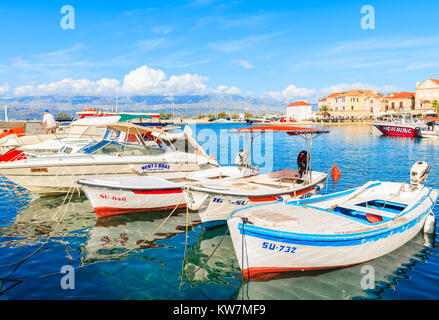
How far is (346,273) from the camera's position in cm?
834

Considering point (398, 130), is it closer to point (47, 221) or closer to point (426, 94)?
point (47, 221)

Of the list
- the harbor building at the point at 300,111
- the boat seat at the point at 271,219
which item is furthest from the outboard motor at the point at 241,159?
the harbor building at the point at 300,111

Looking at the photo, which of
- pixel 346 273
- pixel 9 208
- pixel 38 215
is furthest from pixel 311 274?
pixel 9 208

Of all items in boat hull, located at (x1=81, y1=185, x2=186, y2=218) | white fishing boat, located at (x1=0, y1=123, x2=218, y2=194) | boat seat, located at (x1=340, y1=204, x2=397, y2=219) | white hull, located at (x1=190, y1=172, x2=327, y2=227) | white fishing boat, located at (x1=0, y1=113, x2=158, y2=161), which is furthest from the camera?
white fishing boat, located at (x1=0, y1=113, x2=158, y2=161)

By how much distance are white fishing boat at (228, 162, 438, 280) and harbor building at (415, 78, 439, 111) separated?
123432 millimetres

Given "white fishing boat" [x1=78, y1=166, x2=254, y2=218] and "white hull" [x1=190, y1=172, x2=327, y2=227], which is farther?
"white fishing boat" [x1=78, y1=166, x2=254, y2=218]

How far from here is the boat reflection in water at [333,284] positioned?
752 cm

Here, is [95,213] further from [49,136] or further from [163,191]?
[49,136]

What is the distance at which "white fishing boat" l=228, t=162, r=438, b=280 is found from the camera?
7.55 metres

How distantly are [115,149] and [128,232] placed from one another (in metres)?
6.00

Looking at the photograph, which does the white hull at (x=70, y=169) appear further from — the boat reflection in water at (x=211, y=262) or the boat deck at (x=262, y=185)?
the boat reflection in water at (x=211, y=262)

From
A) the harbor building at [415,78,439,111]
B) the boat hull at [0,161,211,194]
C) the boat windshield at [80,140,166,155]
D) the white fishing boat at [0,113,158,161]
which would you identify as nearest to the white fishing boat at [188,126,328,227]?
the boat hull at [0,161,211,194]

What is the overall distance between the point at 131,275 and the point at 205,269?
6.78 ft

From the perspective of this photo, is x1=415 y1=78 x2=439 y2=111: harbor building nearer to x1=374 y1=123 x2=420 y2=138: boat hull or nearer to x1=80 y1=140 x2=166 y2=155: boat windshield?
x1=374 y1=123 x2=420 y2=138: boat hull
